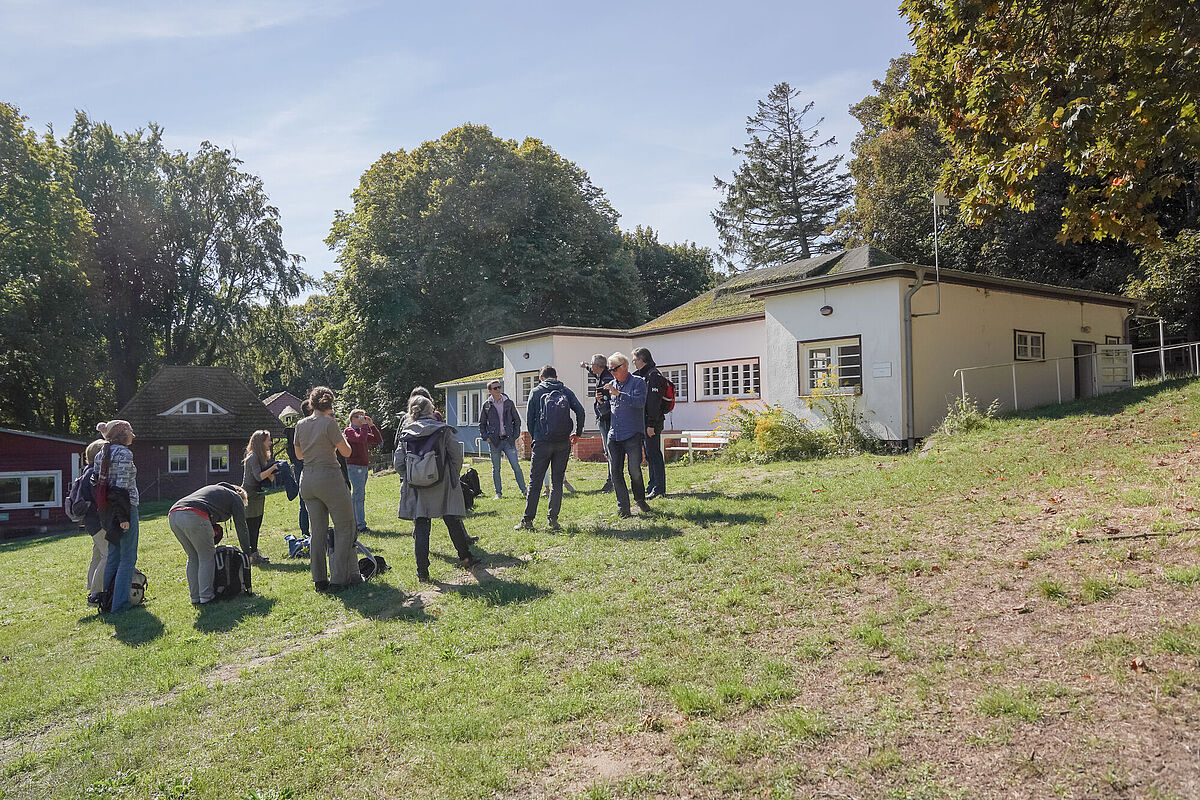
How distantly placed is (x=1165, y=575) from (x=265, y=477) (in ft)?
31.2

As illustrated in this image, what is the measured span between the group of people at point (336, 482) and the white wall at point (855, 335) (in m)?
7.94

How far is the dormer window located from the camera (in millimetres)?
37781

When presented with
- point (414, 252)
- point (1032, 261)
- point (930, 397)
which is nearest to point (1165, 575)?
point (930, 397)

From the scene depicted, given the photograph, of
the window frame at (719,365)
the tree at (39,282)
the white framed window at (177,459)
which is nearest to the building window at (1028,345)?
the window frame at (719,365)

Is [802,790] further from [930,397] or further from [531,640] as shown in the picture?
[930,397]

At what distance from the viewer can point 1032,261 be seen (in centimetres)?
2866

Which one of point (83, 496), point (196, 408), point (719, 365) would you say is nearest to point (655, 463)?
point (83, 496)

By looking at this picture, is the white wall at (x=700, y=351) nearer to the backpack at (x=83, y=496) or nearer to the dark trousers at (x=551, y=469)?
the dark trousers at (x=551, y=469)

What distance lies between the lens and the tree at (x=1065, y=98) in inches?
262

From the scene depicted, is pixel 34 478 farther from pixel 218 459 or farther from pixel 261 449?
pixel 261 449

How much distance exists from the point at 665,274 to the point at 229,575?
47461 mm

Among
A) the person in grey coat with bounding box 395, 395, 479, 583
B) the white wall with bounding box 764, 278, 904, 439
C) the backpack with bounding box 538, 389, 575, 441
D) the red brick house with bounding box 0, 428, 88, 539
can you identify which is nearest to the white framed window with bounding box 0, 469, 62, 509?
the red brick house with bounding box 0, 428, 88, 539

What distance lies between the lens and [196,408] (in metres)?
38.3

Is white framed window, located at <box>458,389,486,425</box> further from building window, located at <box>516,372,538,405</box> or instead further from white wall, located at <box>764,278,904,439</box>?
white wall, located at <box>764,278,904,439</box>
